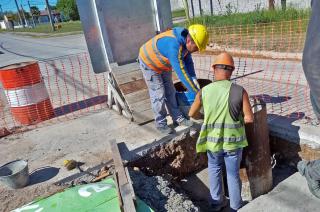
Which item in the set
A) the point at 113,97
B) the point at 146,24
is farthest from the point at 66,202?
the point at 146,24

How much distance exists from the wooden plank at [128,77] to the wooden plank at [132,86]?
62 millimetres

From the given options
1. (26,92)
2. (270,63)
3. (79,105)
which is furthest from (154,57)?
(270,63)

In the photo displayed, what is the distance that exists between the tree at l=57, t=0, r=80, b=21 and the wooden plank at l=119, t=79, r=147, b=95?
229ft

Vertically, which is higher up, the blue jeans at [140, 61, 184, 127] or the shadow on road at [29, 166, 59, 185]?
the blue jeans at [140, 61, 184, 127]

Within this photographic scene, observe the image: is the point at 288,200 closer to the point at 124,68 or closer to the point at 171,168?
the point at 171,168

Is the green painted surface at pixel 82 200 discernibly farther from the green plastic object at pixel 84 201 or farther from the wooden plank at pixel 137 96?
the wooden plank at pixel 137 96

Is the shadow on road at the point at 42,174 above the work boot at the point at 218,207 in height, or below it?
above

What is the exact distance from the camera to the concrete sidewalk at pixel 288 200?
330 centimetres

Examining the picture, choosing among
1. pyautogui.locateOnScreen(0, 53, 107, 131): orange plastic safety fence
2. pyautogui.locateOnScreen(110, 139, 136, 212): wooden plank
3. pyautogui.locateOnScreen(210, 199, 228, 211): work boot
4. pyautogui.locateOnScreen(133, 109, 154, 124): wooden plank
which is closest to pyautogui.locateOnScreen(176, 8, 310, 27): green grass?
pyautogui.locateOnScreen(0, 53, 107, 131): orange plastic safety fence

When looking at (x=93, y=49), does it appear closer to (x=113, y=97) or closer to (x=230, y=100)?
(x=113, y=97)

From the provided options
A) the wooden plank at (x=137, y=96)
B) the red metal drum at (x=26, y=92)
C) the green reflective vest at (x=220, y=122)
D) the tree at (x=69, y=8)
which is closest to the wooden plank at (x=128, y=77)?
the wooden plank at (x=137, y=96)

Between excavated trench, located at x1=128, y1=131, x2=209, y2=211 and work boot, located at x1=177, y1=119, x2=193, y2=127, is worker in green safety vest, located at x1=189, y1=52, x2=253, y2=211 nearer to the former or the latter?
excavated trench, located at x1=128, y1=131, x2=209, y2=211

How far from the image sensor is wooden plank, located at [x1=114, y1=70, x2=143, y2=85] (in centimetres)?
520

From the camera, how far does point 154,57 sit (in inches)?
164
